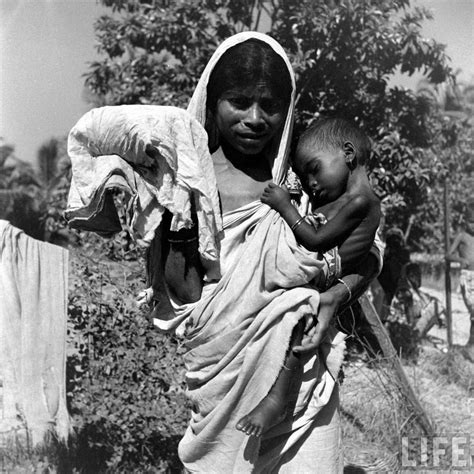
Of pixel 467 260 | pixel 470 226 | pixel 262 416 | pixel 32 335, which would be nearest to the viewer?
pixel 262 416

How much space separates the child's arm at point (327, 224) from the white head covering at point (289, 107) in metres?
0.18

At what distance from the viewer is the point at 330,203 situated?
2.09 meters

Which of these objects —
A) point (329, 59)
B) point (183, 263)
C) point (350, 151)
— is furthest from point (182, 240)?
point (329, 59)

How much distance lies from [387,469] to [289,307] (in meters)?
3.18

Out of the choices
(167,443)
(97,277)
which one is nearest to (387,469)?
(167,443)

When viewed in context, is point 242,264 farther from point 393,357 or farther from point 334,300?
point 393,357

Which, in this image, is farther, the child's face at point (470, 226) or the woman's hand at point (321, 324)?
the child's face at point (470, 226)

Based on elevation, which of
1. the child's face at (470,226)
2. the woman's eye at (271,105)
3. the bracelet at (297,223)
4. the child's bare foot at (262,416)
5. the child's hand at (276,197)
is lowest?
the child's bare foot at (262,416)

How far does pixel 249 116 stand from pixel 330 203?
37 centimetres

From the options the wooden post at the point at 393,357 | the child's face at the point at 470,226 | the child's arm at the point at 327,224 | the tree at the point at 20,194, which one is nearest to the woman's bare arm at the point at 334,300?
the child's arm at the point at 327,224

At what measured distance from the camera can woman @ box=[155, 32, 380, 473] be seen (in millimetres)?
1971

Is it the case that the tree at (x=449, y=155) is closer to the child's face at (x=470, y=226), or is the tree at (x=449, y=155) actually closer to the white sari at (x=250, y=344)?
the child's face at (x=470, y=226)

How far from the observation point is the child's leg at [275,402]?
190cm

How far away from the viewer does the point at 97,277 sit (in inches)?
182
